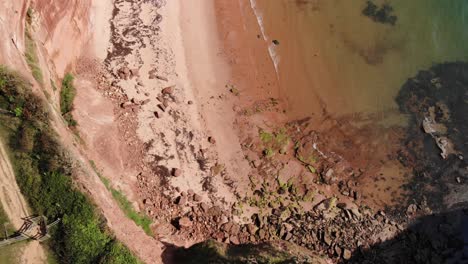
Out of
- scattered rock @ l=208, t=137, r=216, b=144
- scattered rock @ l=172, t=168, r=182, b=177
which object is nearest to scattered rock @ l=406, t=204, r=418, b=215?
scattered rock @ l=208, t=137, r=216, b=144

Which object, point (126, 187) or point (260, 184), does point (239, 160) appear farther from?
point (126, 187)

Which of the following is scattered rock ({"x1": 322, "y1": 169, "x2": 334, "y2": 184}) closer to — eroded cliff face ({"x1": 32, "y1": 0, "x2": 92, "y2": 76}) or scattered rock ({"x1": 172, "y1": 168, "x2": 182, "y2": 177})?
scattered rock ({"x1": 172, "y1": 168, "x2": 182, "y2": 177})

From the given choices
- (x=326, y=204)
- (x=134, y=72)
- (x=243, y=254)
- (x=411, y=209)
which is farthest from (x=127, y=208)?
(x=411, y=209)

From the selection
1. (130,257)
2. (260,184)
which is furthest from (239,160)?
(130,257)

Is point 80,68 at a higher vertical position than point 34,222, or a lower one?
higher

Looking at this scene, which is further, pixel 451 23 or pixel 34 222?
pixel 451 23

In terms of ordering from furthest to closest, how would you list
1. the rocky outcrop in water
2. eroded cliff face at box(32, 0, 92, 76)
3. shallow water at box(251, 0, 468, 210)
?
shallow water at box(251, 0, 468, 210) < the rocky outcrop in water < eroded cliff face at box(32, 0, 92, 76)

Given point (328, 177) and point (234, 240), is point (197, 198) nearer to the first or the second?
point (234, 240)
